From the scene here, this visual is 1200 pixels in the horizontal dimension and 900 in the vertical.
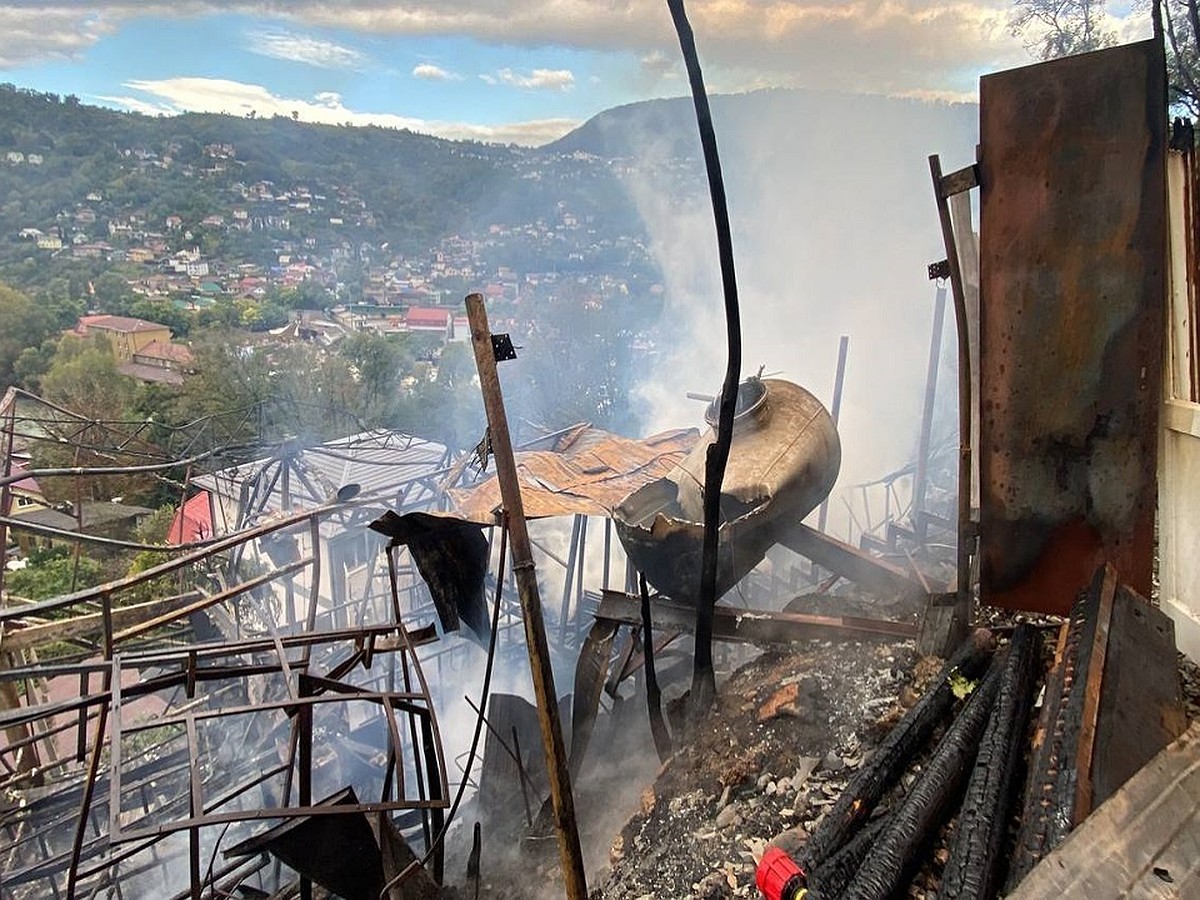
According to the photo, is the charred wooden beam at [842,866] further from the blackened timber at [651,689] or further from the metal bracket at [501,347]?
the metal bracket at [501,347]

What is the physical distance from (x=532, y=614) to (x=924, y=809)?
1956mm

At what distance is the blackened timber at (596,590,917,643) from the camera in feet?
16.4

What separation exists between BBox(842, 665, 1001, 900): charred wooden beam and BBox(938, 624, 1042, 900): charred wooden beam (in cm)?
7

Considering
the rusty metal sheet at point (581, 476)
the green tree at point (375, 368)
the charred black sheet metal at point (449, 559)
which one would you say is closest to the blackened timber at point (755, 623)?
the charred black sheet metal at point (449, 559)

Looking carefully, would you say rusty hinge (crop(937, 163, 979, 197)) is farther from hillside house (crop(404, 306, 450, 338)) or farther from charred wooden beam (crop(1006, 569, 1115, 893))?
hillside house (crop(404, 306, 450, 338))

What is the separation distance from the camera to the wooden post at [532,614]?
3.59 m

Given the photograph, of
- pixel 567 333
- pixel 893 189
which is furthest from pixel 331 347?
pixel 893 189

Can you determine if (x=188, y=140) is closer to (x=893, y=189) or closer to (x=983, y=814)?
(x=893, y=189)

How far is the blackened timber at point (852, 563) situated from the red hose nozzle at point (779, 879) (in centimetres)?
437

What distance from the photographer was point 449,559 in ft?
15.4

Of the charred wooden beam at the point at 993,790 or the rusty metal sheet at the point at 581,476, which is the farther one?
the rusty metal sheet at the point at 581,476

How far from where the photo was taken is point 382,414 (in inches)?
1246

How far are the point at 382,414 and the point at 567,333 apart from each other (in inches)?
406

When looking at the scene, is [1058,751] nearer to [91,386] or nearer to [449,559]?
[449,559]
